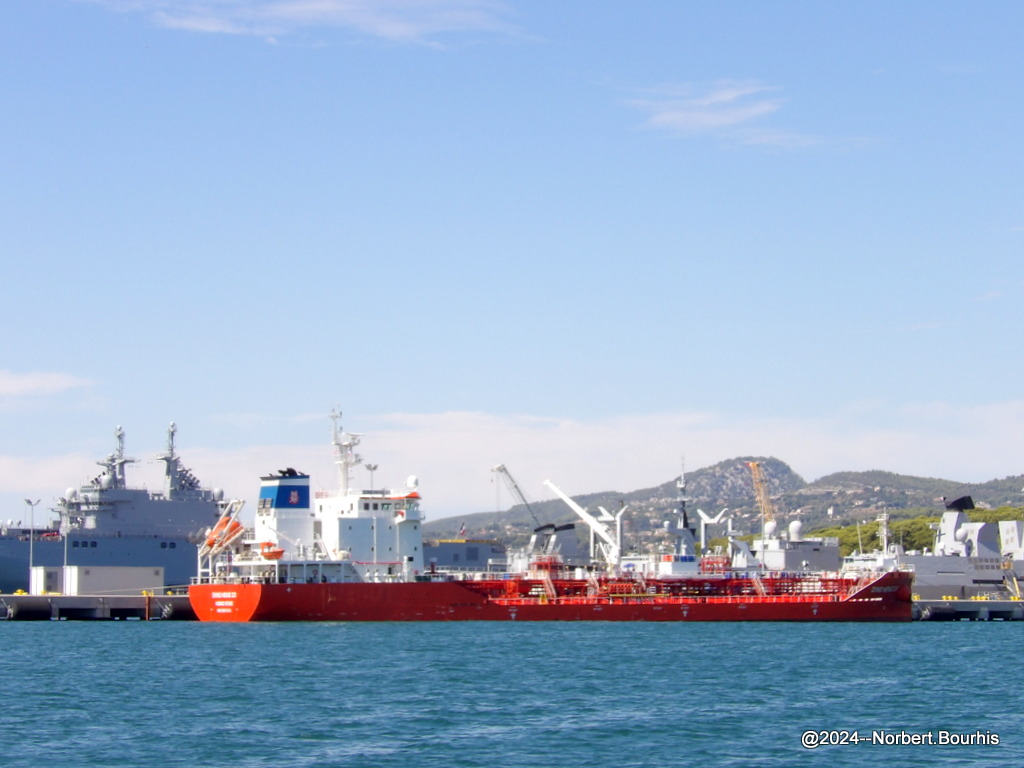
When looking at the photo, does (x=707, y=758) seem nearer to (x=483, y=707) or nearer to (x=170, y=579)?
(x=483, y=707)

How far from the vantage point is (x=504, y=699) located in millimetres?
37188

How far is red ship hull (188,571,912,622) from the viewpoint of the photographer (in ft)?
204

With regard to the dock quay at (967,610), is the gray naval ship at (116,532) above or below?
above

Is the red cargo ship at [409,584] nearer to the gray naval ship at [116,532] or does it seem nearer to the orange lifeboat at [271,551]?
the orange lifeboat at [271,551]

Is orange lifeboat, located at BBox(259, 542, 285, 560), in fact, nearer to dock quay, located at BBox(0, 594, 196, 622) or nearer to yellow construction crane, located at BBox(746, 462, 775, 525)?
dock quay, located at BBox(0, 594, 196, 622)

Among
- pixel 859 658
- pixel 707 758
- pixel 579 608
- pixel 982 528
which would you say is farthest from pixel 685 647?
pixel 982 528

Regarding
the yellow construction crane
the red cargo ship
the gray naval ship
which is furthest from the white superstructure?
the yellow construction crane

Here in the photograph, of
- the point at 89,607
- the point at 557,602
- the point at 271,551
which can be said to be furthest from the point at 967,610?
the point at 89,607

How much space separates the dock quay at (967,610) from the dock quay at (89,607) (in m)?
38.3

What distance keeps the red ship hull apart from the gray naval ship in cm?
2448

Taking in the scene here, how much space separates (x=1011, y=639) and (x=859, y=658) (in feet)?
55.1

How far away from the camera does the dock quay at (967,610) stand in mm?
77625

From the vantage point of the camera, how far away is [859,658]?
48906 mm

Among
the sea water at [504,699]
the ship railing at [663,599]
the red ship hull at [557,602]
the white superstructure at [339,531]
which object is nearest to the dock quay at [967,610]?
the red ship hull at [557,602]
